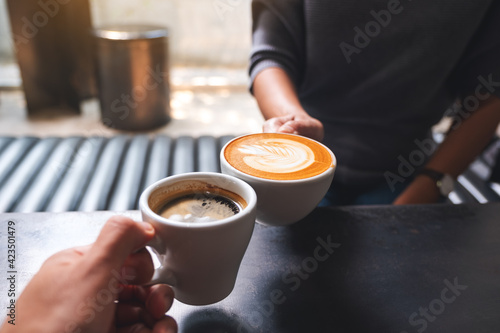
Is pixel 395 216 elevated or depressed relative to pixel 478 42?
depressed

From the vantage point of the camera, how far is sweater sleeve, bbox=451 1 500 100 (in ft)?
3.58

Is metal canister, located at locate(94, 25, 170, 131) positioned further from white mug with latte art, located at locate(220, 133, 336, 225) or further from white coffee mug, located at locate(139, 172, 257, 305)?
white coffee mug, located at locate(139, 172, 257, 305)

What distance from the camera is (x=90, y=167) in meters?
1.35

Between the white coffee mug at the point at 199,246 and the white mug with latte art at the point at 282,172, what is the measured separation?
0.06m

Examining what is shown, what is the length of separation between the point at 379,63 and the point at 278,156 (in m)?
0.67

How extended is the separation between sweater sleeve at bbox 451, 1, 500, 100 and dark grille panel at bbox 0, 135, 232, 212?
2.72ft

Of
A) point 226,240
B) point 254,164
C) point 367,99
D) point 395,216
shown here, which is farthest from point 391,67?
point 226,240

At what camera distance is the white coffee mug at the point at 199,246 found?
0.45 meters

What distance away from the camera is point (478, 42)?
44.8 inches

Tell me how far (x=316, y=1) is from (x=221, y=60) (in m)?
2.84

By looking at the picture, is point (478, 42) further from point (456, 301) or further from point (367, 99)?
point (456, 301)

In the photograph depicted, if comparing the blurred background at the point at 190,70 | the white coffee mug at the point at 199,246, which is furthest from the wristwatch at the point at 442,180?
A: the blurred background at the point at 190,70

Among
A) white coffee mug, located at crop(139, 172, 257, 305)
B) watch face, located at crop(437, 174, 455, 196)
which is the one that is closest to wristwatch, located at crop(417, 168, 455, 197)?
watch face, located at crop(437, 174, 455, 196)

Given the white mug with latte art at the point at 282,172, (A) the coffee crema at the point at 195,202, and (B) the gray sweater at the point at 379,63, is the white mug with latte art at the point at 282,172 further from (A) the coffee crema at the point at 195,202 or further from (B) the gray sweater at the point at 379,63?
(B) the gray sweater at the point at 379,63
